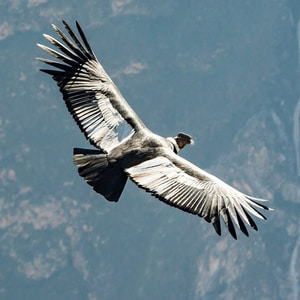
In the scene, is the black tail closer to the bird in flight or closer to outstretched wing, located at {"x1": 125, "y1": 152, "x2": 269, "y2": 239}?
the bird in flight

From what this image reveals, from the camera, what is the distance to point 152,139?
87.5ft

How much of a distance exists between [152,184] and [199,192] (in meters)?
1.39

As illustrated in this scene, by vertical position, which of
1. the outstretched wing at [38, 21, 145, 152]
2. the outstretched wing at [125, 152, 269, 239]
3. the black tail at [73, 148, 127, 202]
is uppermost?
the outstretched wing at [38, 21, 145, 152]

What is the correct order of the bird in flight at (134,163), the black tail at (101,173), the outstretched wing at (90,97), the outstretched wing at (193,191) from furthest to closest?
the outstretched wing at (90,97), the black tail at (101,173), the bird in flight at (134,163), the outstretched wing at (193,191)

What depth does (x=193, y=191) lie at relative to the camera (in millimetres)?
25453

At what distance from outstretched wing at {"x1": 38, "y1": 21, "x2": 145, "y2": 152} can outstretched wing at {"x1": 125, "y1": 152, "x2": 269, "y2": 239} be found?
1875 millimetres

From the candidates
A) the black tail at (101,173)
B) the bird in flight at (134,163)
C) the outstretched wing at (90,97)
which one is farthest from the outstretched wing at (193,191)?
the outstretched wing at (90,97)

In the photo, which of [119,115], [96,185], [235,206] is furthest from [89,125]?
[235,206]

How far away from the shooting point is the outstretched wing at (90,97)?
27.5 meters

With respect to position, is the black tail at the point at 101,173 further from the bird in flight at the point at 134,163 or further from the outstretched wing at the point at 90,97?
the outstretched wing at the point at 90,97

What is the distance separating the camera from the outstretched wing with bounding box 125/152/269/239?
25.0 metres

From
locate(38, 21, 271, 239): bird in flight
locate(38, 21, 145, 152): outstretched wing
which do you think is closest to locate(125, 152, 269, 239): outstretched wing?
locate(38, 21, 271, 239): bird in flight

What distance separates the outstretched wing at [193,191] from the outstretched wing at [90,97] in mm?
1875

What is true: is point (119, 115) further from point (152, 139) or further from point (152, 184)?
point (152, 184)
